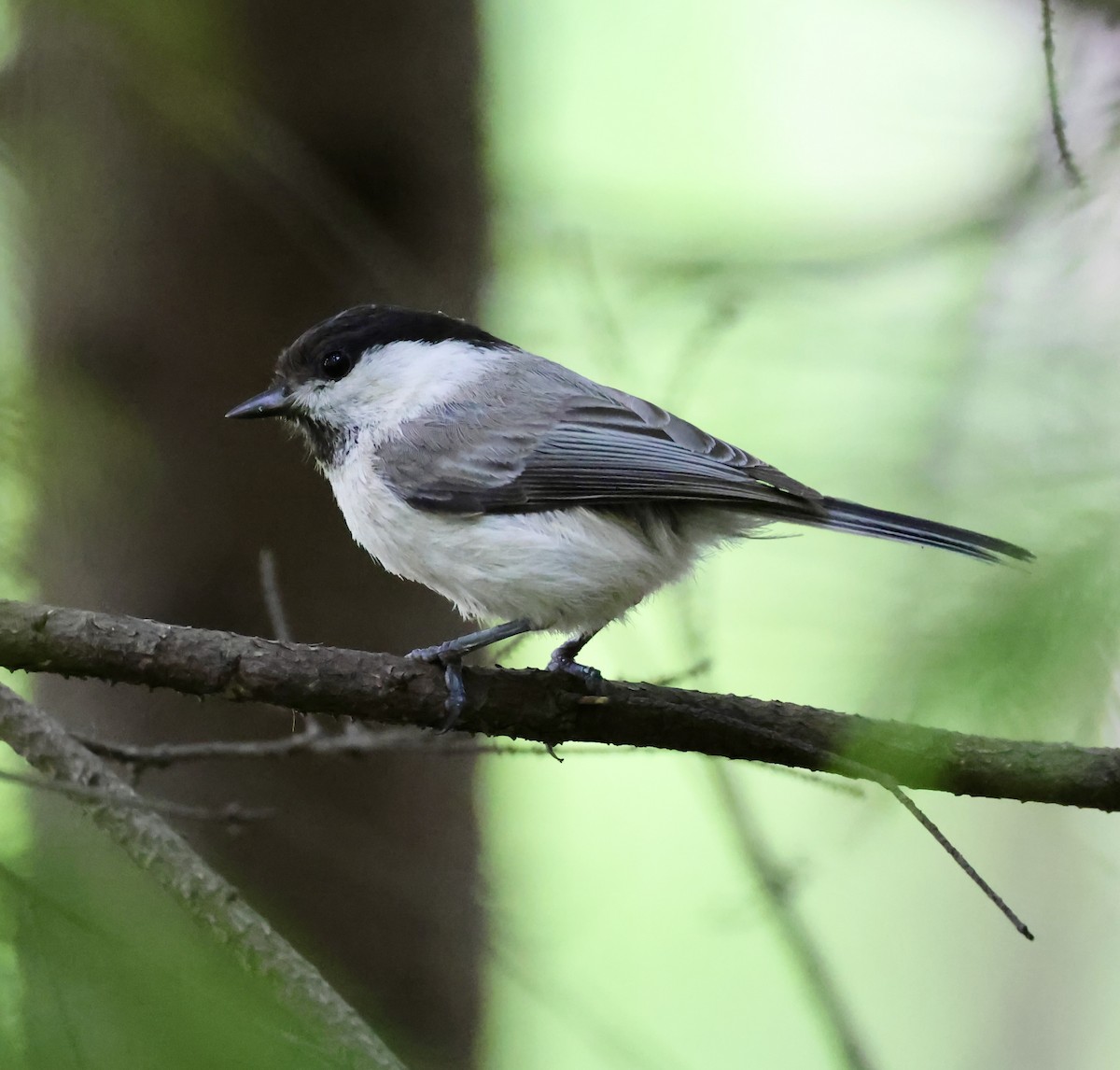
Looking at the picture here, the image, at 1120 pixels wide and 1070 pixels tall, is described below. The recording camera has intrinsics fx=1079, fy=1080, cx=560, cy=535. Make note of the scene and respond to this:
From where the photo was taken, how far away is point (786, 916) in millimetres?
962

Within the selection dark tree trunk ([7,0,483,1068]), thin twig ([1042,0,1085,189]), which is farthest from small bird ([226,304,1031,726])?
thin twig ([1042,0,1085,189])

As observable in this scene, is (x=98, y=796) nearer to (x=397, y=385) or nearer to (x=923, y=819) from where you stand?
(x=923, y=819)

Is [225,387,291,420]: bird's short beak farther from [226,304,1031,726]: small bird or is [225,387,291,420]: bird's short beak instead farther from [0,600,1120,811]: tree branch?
[0,600,1120,811]: tree branch

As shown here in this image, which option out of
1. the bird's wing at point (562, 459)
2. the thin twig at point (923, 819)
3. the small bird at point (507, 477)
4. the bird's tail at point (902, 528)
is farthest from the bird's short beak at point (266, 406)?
the thin twig at point (923, 819)

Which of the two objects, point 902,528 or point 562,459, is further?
point 562,459

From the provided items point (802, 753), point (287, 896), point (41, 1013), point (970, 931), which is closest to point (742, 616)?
point (802, 753)

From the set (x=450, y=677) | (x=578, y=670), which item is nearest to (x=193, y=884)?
(x=450, y=677)

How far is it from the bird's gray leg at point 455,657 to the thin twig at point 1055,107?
546mm

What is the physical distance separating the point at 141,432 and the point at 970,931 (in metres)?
1.49

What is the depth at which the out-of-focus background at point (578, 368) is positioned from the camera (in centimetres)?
51

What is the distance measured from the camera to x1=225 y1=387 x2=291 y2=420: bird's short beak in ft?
3.57

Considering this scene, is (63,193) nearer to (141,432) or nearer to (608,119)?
(141,432)

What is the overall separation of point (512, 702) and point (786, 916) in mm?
323

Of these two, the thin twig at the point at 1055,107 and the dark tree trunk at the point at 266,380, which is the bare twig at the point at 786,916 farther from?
the thin twig at the point at 1055,107
